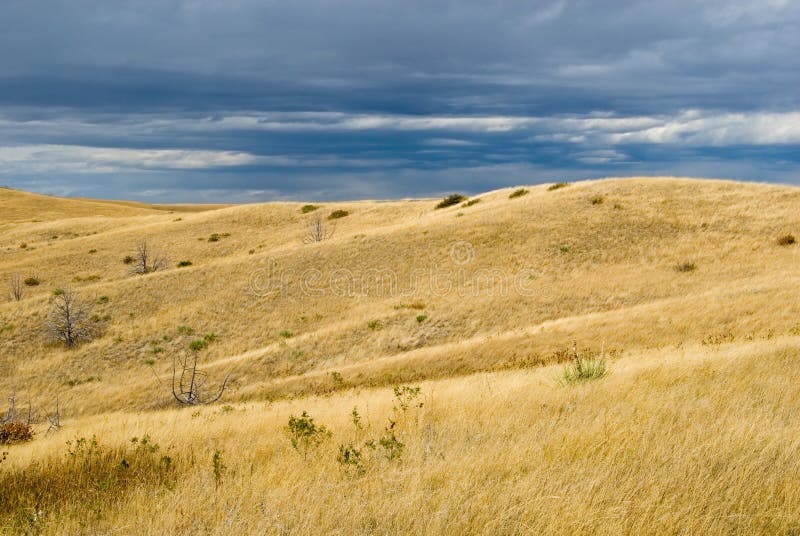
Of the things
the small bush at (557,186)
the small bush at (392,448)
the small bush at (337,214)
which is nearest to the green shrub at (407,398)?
the small bush at (392,448)

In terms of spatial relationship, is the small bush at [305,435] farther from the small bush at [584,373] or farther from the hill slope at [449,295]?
the hill slope at [449,295]

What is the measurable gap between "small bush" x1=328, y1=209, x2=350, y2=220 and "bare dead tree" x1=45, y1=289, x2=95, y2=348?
3290 cm

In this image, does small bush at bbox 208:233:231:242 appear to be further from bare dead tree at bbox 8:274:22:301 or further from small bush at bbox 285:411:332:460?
small bush at bbox 285:411:332:460

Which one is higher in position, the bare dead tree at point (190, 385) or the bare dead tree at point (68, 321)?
the bare dead tree at point (68, 321)

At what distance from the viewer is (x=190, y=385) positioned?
25.4 m

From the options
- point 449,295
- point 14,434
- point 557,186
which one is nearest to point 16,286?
point 449,295

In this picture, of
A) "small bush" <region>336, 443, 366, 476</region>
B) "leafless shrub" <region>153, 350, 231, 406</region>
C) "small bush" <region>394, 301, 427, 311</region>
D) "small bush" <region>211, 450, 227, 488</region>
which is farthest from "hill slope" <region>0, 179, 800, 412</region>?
"small bush" <region>211, 450, 227, 488</region>

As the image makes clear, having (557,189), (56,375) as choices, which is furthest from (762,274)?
(56,375)

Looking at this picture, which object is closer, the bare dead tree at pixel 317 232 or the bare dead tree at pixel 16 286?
the bare dead tree at pixel 16 286

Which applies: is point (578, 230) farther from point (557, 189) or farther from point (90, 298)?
point (90, 298)

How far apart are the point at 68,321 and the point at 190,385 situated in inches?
534

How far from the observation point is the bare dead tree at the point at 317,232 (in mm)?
54312

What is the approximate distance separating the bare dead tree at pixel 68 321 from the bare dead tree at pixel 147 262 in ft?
41.1

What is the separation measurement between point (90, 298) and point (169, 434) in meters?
34.0
